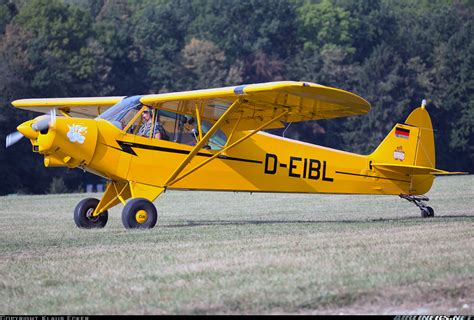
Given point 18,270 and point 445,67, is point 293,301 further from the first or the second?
point 445,67

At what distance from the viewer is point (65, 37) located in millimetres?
63312

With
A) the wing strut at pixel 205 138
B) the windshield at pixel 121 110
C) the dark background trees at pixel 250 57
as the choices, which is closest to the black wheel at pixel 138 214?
the wing strut at pixel 205 138

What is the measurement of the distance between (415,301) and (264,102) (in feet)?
25.5

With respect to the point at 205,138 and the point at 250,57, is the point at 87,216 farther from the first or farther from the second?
the point at 250,57

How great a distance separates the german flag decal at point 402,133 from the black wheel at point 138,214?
20.0ft

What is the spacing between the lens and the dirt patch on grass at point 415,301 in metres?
8.00

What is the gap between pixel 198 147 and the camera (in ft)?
49.9

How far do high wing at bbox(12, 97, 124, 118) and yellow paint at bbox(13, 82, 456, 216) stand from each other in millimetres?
28

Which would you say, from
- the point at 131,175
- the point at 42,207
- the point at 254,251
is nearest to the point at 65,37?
the point at 42,207

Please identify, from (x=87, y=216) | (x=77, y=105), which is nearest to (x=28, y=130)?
(x=87, y=216)

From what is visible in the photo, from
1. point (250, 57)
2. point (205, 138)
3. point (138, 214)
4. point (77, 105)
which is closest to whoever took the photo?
point (138, 214)

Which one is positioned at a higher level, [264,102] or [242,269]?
[264,102]

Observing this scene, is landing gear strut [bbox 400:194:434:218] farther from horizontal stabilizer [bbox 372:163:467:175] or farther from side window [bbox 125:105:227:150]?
side window [bbox 125:105:227:150]

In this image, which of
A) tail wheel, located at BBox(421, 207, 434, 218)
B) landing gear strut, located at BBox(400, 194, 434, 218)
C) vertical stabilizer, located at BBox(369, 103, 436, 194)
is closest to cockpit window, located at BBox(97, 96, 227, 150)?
vertical stabilizer, located at BBox(369, 103, 436, 194)
